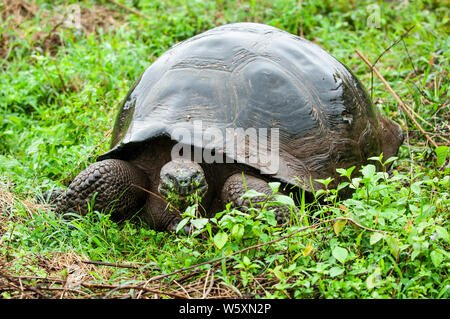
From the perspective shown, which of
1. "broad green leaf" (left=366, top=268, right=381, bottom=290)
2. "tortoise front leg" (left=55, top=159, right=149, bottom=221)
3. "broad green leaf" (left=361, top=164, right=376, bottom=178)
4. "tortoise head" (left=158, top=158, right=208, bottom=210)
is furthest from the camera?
"tortoise front leg" (left=55, top=159, right=149, bottom=221)

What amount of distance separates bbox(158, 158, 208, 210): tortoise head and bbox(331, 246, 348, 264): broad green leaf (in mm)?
926

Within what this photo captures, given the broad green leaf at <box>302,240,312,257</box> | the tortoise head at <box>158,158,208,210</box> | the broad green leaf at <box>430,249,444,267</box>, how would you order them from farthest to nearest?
the tortoise head at <box>158,158,208,210</box>, the broad green leaf at <box>302,240,312,257</box>, the broad green leaf at <box>430,249,444,267</box>

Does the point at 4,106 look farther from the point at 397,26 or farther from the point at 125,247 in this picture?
the point at 397,26

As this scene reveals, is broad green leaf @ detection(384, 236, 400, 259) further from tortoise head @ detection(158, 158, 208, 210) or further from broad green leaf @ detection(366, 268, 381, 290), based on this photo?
tortoise head @ detection(158, 158, 208, 210)

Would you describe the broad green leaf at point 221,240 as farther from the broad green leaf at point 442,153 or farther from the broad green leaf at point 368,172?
the broad green leaf at point 442,153

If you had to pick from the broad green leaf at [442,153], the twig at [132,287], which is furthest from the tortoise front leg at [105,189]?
the broad green leaf at [442,153]

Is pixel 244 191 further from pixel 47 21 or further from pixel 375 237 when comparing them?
pixel 47 21

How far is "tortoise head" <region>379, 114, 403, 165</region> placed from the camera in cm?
398

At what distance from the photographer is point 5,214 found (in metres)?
3.36

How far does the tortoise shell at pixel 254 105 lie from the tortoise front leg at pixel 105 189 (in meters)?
0.15

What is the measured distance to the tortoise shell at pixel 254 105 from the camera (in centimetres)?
310

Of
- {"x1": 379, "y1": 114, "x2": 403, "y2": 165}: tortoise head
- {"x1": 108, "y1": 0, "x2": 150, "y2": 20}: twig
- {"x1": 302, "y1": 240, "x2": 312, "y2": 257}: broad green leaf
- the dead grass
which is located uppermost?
{"x1": 108, "y1": 0, "x2": 150, "y2": 20}: twig

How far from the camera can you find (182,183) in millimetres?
2889

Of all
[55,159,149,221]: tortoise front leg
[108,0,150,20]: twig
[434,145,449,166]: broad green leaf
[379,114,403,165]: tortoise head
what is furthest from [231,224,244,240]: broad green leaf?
[108,0,150,20]: twig
